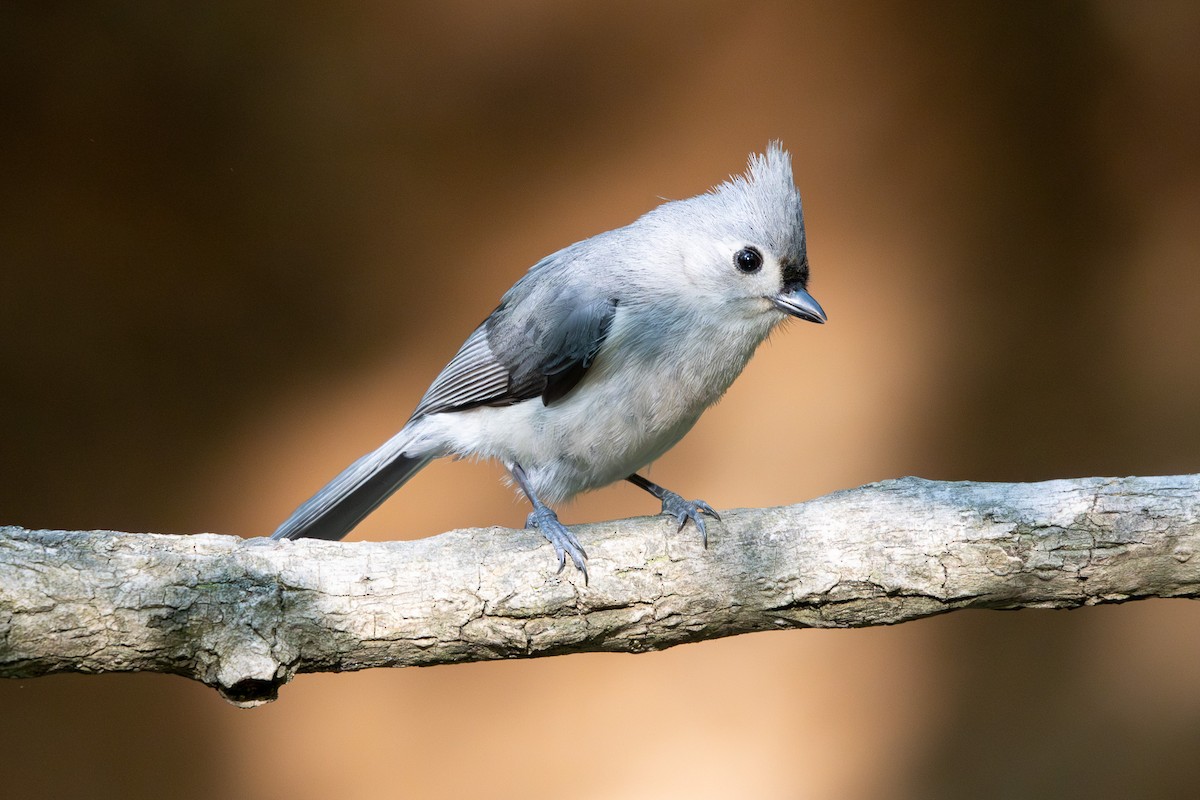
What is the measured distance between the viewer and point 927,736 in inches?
147

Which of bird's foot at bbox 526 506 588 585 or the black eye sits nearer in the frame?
bird's foot at bbox 526 506 588 585

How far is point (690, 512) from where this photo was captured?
2.27m

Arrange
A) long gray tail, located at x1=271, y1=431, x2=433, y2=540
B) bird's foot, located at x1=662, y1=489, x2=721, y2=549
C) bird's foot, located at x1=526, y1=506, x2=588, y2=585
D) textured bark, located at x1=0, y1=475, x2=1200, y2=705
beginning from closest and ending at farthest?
1. textured bark, located at x1=0, y1=475, x2=1200, y2=705
2. bird's foot, located at x1=526, y1=506, x2=588, y2=585
3. bird's foot, located at x1=662, y1=489, x2=721, y2=549
4. long gray tail, located at x1=271, y1=431, x2=433, y2=540

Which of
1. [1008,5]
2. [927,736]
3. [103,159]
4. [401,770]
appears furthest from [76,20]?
[927,736]

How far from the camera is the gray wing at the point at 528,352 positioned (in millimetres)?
2506

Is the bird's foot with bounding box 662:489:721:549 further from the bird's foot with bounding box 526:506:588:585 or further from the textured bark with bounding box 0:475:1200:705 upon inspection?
the bird's foot with bounding box 526:506:588:585

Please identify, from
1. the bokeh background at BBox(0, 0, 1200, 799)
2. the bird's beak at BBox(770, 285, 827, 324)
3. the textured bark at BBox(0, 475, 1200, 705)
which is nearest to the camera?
the textured bark at BBox(0, 475, 1200, 705)

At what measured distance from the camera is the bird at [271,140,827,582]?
245cm

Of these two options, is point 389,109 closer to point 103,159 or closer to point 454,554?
point 103,159

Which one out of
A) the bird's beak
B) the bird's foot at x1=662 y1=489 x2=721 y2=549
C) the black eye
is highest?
the black eye

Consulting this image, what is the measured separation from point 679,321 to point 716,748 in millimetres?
1855

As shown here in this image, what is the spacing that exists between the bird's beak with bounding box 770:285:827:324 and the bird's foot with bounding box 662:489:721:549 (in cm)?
50

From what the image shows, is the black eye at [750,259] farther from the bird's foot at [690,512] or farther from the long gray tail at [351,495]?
the long gray tail at [351,495]

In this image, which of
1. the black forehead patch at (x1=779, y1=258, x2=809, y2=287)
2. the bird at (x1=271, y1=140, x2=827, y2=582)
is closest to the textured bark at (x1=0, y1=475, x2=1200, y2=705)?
the bird at (x1=271, y1=140, x2=827, y2=582)
